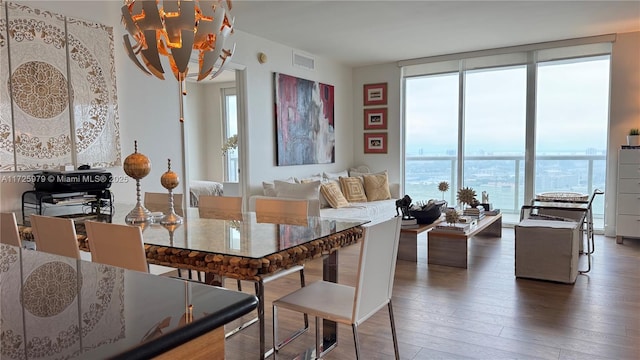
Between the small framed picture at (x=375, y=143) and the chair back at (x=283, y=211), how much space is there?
14.4 feet

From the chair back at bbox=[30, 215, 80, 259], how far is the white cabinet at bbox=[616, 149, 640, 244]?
560 centimetres

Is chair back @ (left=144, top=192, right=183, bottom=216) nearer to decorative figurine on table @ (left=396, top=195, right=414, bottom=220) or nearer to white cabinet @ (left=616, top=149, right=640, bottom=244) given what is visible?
decorative figurine on table @ (left=396, top=195, right=414, bottom=220)

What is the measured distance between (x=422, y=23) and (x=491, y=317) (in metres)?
3.16

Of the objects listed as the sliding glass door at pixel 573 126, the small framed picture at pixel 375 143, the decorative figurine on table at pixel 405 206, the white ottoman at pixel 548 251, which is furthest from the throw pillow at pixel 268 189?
the sliding glass door at pixel 573 126

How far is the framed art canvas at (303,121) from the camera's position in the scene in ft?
18.6

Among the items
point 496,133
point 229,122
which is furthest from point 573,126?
point 229,122

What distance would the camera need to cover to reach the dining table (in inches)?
66.9

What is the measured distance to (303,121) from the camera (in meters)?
6.09

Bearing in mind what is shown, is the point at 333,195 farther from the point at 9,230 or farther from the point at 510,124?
the point at 9,230

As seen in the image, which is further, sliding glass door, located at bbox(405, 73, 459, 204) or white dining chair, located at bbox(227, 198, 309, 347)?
sliding glass door, located at bbox(405, 73, 459, 204)

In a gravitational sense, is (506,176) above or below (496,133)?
below

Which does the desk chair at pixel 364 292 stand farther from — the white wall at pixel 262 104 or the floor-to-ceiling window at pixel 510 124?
the floor-to-ceiling window at pixel 510 124

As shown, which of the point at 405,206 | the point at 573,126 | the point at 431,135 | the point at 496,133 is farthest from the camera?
the point at 431,135

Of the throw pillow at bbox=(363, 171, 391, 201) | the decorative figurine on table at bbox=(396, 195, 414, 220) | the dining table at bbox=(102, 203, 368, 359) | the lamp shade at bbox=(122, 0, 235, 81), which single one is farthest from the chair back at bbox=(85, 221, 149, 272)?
the throw pillow at bbox=(363, 171, 391, 201)
